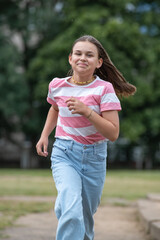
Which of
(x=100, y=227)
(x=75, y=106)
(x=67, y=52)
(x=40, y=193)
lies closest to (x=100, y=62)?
(x=75, y=106)

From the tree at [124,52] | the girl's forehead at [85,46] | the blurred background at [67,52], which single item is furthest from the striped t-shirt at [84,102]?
the tree at [124,52]

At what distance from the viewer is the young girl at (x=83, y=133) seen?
11.2ft

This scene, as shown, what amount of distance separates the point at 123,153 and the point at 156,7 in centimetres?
870

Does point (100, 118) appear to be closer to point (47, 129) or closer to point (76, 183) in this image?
point (76, 183)

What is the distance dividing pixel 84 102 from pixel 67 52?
18964 millimetres

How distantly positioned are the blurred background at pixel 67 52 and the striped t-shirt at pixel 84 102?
17.2 metres

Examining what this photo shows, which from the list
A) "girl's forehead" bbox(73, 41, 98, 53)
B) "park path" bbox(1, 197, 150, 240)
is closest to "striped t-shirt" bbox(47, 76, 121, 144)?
"girl's forehead" bbox(73, 41, 98, 53)

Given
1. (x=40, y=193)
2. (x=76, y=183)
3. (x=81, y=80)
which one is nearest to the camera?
(x=76, y=183)

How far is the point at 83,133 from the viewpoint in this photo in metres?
3.65

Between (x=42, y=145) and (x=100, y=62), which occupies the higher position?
(x=100, y=62)

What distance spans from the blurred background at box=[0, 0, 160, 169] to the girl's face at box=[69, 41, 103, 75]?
17.1 meters

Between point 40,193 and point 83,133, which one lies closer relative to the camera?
point 83,133

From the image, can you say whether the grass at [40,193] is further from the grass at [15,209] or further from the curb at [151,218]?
the curb at [151,218]

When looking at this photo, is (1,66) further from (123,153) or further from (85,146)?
(85,146)
